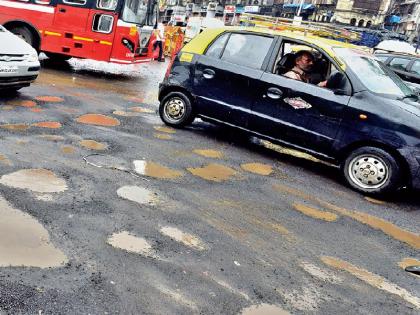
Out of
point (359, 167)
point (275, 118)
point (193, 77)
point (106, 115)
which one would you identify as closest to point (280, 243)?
point (359, 167)

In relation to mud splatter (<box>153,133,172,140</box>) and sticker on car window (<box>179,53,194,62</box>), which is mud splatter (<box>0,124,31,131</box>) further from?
sticker on car window (<box>179,53,194,62</box>)

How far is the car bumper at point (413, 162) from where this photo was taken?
17.2 feet

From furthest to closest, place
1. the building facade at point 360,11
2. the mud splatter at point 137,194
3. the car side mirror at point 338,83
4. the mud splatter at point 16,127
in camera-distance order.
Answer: the building facade at point 360,11 → the mud splatter at point 16,127 → the car side mirror at point 338,83 → the mud splatter at point 137,194

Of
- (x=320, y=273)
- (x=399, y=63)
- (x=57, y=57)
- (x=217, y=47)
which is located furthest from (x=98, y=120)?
(x=399, y=63)

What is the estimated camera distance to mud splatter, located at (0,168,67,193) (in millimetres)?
4258

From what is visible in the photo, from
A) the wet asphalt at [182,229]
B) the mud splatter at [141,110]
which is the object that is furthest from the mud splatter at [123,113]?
the wet asphalt at [182,229]

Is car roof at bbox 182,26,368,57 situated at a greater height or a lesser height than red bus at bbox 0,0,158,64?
greater

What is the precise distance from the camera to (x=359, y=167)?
5.66 meters

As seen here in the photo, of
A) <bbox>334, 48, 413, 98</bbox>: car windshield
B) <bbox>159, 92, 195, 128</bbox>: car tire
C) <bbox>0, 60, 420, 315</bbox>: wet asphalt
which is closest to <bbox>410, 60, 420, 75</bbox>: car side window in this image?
<bbox>334, 48, 413, 98</bbox>: car windshield

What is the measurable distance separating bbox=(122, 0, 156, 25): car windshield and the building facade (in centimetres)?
4035

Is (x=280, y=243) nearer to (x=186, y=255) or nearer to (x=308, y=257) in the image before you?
(x=308, y=257)

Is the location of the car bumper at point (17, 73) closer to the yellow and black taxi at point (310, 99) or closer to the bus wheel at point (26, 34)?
the yellow and black taxi at point (310, 99)

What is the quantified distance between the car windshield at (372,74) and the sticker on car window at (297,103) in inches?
30.4

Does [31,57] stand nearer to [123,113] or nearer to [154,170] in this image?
[123,113]
